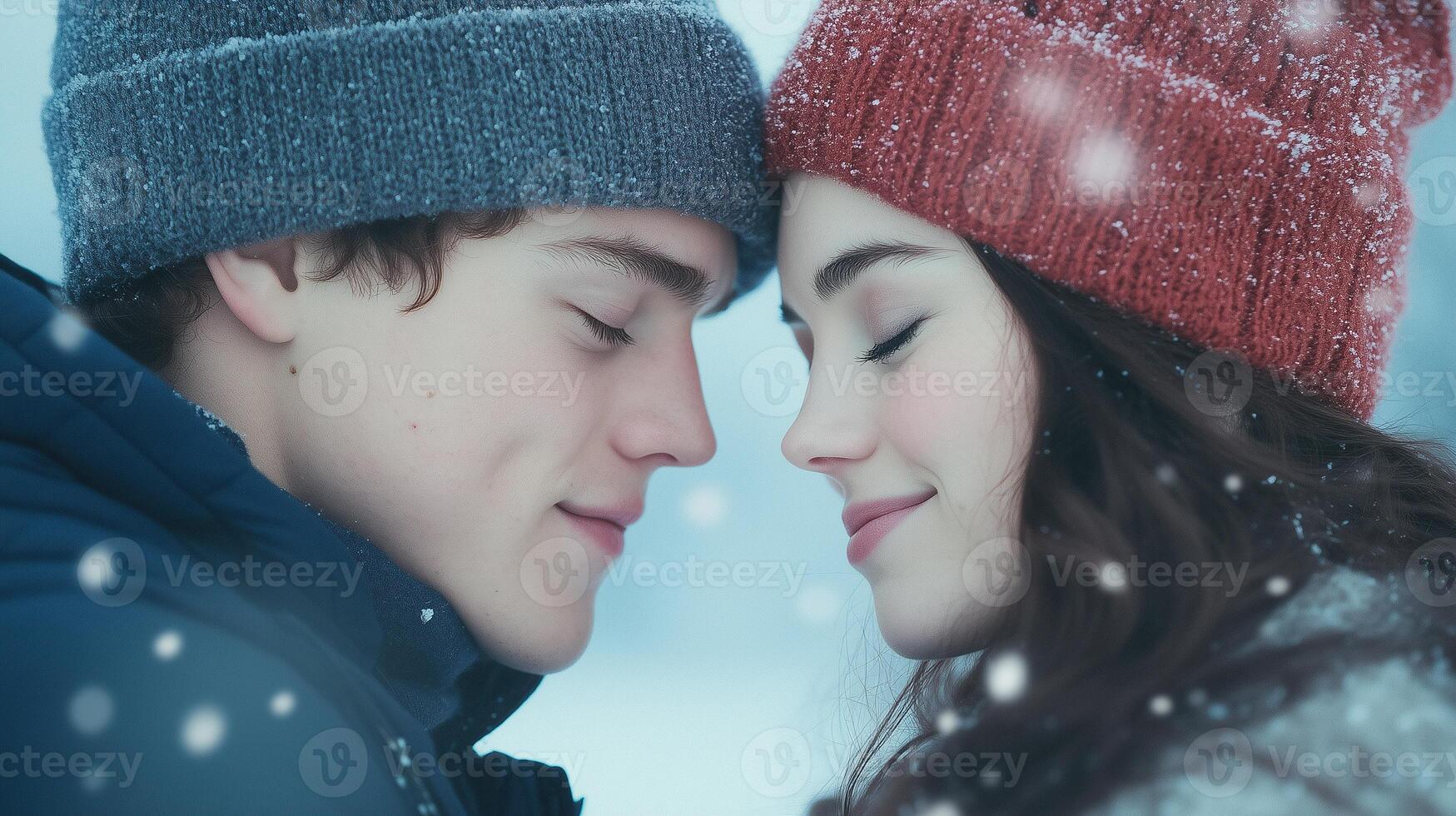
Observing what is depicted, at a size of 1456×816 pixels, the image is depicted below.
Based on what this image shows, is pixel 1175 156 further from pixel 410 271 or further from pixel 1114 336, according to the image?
pixel 410 271

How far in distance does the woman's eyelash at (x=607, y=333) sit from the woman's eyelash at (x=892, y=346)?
30 cm

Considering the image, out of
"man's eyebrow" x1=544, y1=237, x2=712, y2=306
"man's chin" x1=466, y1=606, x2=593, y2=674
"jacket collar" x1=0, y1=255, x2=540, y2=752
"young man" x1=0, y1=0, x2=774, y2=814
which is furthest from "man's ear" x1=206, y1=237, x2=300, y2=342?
"man's chin" x1=466, y1=606, x2=593, y2=674

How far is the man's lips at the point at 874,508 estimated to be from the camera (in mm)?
1045

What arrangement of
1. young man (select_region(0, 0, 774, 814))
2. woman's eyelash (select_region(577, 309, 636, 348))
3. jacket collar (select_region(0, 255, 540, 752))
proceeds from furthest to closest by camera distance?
woman's eyelash (select_region(577, 309, 636, 348))
young man (select_region(0, 0, 774, 814))
jacket collar (select_region(0, 255, 540, 752))

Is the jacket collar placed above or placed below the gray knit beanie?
below

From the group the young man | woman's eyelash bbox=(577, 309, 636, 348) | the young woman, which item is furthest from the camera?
woman's eyelash bbox=(577, 309, 636, 348)

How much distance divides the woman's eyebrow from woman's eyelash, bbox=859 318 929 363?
7 cm

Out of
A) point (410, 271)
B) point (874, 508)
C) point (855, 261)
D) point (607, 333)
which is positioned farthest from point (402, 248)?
point (874, 508)

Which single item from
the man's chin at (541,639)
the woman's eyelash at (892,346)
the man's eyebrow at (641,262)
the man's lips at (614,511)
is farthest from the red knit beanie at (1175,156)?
the man's chin at (541,639)

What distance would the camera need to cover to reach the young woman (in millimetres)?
908

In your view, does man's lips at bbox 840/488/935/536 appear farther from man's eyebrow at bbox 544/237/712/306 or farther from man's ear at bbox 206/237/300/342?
man's ear at bbox 206/237/300/342

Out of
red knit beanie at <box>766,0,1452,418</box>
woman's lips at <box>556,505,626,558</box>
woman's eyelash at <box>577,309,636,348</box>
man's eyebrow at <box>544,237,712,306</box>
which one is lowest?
woman's lips at <box>556,505,626,558</box>

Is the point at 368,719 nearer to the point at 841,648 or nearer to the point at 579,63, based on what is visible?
the point at 579,63

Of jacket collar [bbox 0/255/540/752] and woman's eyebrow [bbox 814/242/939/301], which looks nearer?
jacket collar [bbox 0/255/540/752]
